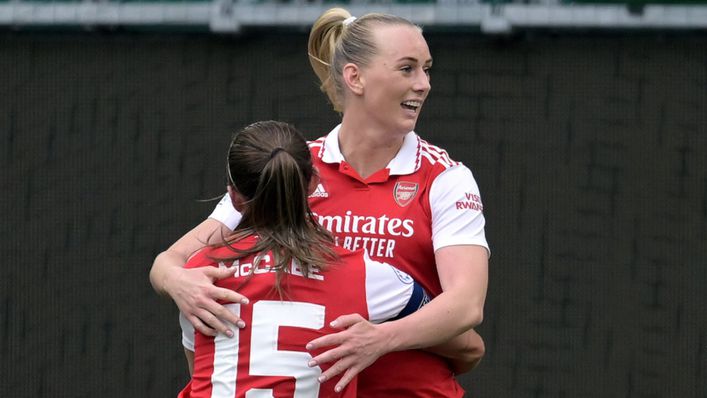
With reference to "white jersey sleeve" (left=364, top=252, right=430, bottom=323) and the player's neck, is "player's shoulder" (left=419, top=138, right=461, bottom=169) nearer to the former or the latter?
the player's neck

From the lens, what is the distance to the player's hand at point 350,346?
2229mm

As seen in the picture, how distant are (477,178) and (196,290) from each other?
172cm

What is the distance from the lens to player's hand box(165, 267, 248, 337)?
2260 mm

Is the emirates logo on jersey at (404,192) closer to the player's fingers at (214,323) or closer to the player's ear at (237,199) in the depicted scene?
the player's ear at (237,199)

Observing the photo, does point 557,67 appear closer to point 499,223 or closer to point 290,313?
point 499,223

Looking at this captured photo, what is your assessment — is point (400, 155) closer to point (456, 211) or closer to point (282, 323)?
point (456, 211)

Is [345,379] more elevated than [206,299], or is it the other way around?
[206,299]

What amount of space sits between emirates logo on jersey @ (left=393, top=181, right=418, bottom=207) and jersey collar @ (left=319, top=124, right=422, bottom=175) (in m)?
0.03

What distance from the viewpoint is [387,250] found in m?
2.72

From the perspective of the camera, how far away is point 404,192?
2768 millimetres

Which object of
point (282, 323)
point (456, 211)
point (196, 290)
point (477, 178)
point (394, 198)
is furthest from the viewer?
point (477, 178)

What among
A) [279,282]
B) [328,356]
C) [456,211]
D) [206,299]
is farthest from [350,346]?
[456,211]

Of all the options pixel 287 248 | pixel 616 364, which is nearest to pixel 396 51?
pixel 287 248

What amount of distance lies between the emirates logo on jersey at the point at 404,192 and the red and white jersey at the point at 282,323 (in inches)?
18.0
